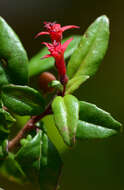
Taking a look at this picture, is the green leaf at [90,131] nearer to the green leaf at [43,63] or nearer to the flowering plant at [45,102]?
the flowering plant at [45,102]

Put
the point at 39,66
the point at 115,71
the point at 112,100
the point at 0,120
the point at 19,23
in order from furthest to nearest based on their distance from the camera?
the point at 19,23
the point at 115,71
the point at 112,100
the point at 39,66
the point at 0,120

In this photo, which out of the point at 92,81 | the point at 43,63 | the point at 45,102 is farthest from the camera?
the point at 92,81

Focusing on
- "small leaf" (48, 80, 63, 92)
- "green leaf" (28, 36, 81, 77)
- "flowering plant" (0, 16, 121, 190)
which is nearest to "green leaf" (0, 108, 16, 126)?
"flowering plant" (0, 16, 121, 190)

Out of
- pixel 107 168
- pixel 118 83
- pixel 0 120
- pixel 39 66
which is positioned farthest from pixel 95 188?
pixel 0 120

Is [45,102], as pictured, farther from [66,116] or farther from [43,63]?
[43,63]

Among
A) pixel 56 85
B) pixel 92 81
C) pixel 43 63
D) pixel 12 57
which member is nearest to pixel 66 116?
pixel 56 85

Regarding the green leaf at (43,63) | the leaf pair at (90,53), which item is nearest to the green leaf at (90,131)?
the leaf pair at (90,53)

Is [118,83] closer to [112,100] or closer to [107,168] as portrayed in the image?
[112,100]
